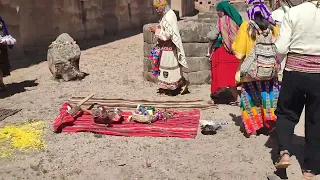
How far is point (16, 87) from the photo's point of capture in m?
8.46

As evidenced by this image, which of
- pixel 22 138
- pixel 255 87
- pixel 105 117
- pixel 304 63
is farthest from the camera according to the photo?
pixel 105 117

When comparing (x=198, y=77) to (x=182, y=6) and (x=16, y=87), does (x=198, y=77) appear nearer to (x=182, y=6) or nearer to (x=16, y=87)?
(x=16, y=87)

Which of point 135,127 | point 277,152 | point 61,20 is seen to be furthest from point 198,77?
point 61,20

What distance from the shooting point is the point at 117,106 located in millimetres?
6762

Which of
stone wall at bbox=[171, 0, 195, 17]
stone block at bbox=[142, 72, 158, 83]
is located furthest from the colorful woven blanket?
stone wall at bbox=[171, 0, 195, 17]

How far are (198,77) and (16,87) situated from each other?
4.01m

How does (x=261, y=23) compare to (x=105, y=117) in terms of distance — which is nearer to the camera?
(x=261, y=23)

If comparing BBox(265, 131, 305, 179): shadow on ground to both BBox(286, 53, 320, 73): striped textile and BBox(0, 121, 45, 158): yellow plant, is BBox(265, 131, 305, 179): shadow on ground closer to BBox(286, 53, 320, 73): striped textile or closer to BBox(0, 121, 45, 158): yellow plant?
BBox(286, 53, 320, 73): striped textile

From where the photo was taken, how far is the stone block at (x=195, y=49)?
8.00 meters

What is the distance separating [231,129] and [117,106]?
2133mm

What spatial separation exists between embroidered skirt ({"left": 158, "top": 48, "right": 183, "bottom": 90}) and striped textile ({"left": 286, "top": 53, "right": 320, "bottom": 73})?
3527 millimetres

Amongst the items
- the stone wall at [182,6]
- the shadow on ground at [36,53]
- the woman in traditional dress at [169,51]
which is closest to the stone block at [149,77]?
the woman in traditional dress at [169,51]

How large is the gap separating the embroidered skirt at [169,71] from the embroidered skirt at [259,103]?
7.69 feet

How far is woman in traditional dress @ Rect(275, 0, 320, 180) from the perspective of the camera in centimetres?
375
